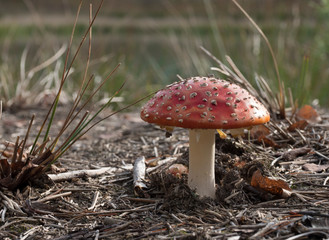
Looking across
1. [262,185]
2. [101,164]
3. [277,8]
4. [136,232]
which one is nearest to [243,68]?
[277,8]

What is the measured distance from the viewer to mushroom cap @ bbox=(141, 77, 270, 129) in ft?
4.50

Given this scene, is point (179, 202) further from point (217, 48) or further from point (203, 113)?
point (217, 48)

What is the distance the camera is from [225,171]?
1.77m

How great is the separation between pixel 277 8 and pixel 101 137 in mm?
3159

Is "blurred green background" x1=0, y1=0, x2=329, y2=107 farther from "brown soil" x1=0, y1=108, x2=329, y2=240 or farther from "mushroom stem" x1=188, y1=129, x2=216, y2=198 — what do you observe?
"mushroom stem" x1=188, y1=129, x2=216, y2=198

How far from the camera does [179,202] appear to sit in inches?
60.1

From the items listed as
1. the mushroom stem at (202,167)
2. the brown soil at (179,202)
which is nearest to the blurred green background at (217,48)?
the brown soil at (179,202)

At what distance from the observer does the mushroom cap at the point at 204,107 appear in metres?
1.37

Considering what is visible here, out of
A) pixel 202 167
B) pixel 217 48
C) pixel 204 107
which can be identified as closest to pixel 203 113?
pixel 204 107

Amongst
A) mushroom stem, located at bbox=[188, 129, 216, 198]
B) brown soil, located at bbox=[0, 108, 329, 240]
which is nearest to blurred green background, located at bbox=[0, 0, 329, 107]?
brown soil, located at bbox=[0, 108, 329, 240]

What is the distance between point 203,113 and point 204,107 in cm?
3

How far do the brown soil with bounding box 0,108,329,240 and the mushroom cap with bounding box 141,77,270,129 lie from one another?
0.99ft

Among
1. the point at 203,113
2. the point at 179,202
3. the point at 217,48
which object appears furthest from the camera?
the point at 217,48

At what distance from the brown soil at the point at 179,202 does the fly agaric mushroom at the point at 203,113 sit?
0.09m
